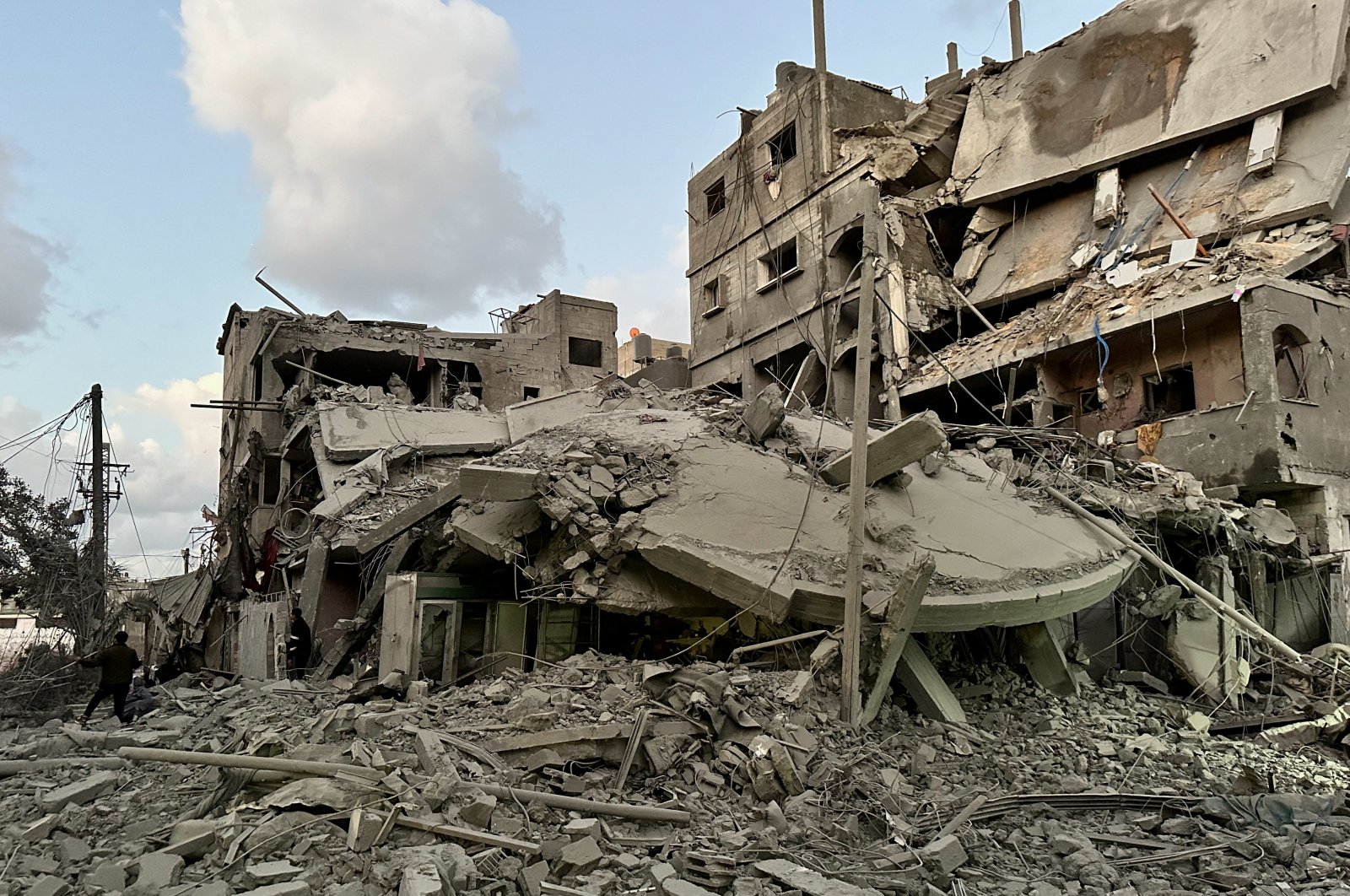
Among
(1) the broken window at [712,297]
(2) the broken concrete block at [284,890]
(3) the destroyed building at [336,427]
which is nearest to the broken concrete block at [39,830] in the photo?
(2) the broken concrete block at [284,890]

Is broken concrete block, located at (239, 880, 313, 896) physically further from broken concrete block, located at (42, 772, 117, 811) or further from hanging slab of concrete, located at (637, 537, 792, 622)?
hanging slab of concrete, located at (637, 537, 792, 622)

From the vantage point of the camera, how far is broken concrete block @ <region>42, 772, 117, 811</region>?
223 inches

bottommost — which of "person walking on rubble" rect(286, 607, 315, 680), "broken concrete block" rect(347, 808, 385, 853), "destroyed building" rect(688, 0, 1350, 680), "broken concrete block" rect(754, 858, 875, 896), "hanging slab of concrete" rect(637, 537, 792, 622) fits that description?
"broken concrete block" rect(754, 858, 875, 896)

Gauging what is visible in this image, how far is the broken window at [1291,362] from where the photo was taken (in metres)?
13.9

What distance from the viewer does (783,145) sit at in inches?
969

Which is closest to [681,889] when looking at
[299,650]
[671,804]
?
[671,804]

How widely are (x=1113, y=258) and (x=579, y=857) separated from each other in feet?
55.3

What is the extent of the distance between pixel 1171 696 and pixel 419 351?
2159 centimetres

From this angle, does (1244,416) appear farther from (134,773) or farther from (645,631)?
(134,773)

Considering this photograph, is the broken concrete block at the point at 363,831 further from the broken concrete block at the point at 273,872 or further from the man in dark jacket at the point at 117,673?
the man in dark jacket at the point at 117,673

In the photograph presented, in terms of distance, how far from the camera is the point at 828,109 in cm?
2303

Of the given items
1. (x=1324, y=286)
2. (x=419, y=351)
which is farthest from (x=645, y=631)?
(x=419, y=351)

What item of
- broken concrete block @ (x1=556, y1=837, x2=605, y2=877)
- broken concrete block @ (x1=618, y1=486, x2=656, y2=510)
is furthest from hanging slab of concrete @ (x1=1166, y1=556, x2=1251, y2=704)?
broken concrete block @ (x1=556, y1=837, x2=605, y2=877)

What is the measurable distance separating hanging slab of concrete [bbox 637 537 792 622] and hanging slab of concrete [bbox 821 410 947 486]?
4.70 feet
